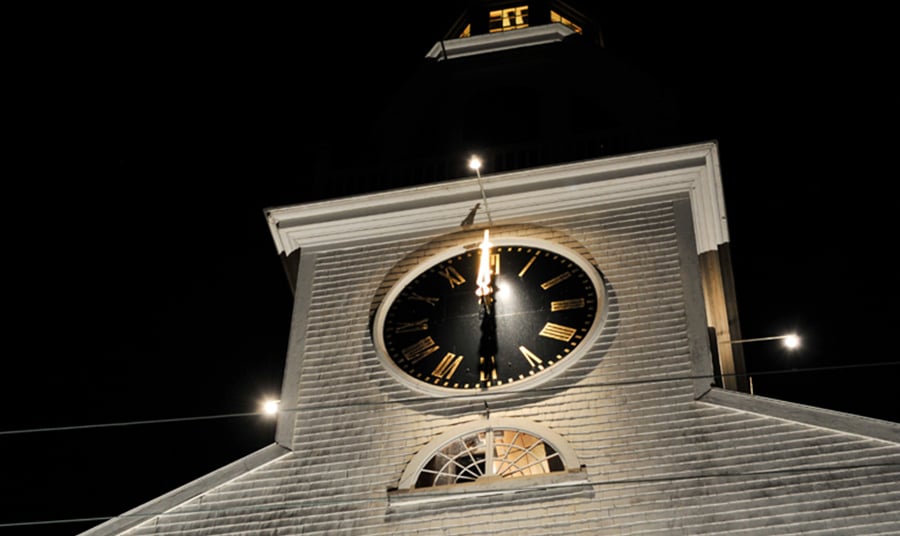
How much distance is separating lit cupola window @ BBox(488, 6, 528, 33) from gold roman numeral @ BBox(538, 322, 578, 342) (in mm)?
8512

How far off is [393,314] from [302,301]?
1.39m

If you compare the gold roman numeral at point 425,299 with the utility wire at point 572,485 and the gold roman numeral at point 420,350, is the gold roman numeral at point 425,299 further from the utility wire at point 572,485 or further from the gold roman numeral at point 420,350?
the utility wire at point 572,485

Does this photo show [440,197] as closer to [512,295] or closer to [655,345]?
[512,295]

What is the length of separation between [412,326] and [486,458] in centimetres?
248

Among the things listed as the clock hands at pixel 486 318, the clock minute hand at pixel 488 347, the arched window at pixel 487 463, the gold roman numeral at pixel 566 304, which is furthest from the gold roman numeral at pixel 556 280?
the arched window at pixel 487 463

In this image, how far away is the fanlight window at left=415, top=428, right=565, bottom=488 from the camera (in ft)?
45.9

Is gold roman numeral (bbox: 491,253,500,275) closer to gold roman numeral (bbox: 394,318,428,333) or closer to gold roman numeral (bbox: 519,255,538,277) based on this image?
gold roman numeral (bbox: 519,255,538,277)

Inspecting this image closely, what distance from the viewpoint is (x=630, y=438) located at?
13891 mm

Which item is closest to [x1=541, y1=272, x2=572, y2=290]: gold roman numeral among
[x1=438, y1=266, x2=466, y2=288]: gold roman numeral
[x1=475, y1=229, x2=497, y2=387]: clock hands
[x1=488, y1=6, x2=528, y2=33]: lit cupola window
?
[x1=475, y1=229, x2=497, y2=387]: clock hands

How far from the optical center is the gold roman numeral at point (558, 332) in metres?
15.3

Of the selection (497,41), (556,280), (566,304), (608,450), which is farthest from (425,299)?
(497,41)

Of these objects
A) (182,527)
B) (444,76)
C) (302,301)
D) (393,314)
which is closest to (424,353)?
(393,314)

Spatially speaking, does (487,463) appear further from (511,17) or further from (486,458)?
(511,17)

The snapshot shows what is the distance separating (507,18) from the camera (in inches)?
901
